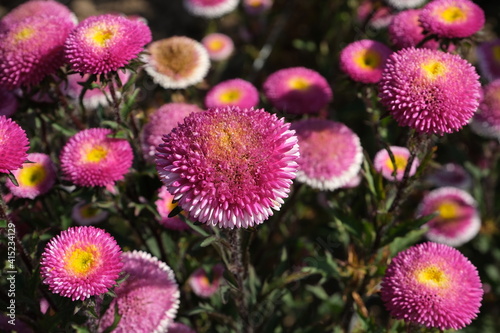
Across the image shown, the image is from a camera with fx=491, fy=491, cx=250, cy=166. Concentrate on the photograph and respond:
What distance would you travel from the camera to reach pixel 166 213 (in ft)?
7.98

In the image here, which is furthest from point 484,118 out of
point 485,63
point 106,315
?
point 106,315

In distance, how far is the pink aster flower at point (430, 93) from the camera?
5.97ft

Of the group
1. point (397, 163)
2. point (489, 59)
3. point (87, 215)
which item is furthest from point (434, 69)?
point (87, 215)

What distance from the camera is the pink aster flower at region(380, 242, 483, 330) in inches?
69.4

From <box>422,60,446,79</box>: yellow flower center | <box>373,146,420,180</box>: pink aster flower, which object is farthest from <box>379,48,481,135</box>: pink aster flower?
<box>373,146,420,180</box>: pink aster flower

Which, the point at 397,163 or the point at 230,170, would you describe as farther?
the point at 397,163

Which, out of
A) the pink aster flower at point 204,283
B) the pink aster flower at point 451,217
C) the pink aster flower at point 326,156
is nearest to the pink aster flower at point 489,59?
the pink aster flower at point 451,217

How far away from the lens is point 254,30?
184 inches

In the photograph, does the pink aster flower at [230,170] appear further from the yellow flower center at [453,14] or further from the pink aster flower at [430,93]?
the yellow flower center at [453,14]

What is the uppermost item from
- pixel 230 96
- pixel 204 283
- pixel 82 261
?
pixel 82 261

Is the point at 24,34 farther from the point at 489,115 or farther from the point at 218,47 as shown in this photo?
the point at 489,115

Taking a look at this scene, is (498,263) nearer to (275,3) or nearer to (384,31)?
(384,31)

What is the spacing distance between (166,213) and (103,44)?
85cm

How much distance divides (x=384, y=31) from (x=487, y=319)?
2152 millimetres
